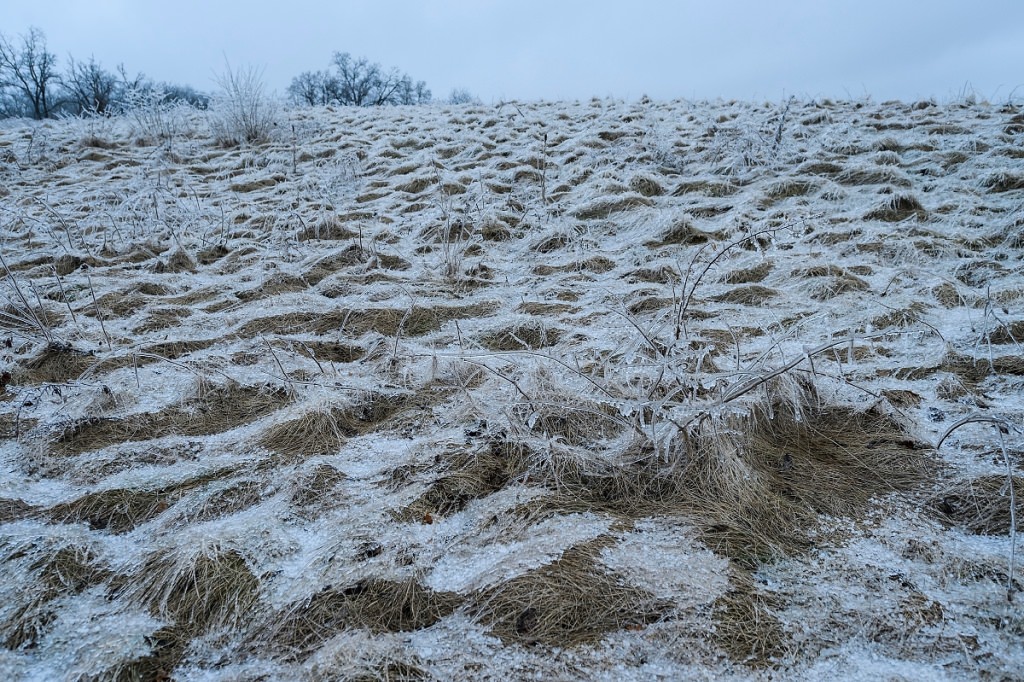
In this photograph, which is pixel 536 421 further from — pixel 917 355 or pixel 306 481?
pixel 917 355

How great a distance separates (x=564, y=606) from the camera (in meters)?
1.39

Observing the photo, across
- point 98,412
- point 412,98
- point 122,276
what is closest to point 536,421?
point 98,412

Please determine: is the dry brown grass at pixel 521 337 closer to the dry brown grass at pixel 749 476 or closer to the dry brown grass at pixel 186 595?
the dry brown grass at pixel 749 476

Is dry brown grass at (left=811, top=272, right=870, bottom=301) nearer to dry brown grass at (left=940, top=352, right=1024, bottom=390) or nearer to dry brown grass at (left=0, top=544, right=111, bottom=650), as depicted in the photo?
dry brown grass at (left=940, top=352, right=1024, bottom=390)

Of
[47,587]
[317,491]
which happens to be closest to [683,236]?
[317,491]

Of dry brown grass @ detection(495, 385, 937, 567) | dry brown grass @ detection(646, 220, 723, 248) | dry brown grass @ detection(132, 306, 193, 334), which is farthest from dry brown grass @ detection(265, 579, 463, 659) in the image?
dry brown grass @ detection(646, 220, 723, 248)

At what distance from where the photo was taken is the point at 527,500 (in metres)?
1.72

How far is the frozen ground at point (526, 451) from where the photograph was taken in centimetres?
133

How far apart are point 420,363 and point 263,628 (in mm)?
1445

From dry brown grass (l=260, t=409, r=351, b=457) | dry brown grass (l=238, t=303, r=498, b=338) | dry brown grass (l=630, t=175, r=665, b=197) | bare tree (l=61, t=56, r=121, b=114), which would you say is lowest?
dry brown grass (l=260, t=409, r=351, b=457)

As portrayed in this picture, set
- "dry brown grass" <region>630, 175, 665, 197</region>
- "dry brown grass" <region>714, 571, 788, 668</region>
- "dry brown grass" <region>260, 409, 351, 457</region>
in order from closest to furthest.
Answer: "dry brown grass" <region>714, 571, 788, 668</region>, "dry brown grass" <region>260, 409, 351, 457</region>, "dry brown grass" <region>630, 175, 665, 197</region>

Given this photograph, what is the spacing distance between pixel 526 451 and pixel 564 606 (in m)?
0.62

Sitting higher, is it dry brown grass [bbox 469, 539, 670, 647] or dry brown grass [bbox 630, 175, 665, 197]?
dry brown grass [bbox 630, 175, 665, 197]

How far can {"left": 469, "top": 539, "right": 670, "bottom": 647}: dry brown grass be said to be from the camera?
52.6 inches
